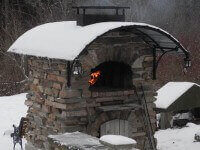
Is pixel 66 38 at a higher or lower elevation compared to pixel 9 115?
higher

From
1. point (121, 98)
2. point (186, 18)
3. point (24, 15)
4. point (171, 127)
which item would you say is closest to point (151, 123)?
point (121, 98)

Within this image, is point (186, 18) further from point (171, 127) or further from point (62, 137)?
point (62, 137)

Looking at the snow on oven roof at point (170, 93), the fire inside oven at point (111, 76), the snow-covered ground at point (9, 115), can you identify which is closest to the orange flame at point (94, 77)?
the fire inside oven at point (111, 76)

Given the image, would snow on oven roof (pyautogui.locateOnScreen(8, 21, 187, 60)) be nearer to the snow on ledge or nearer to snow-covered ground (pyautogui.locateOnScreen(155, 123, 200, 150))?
the snow on ledge

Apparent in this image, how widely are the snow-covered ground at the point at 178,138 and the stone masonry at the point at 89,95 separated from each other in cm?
221

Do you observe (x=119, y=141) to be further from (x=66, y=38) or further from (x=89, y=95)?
(x=66, y=38)

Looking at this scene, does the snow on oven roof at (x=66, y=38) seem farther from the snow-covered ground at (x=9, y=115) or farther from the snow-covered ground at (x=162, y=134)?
the snow-covered ground at (x=162, y=134)

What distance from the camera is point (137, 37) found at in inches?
407

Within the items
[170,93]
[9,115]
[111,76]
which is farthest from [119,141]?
[9,115]

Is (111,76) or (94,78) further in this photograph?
(111,76)

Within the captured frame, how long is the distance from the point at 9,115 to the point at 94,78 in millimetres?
6538

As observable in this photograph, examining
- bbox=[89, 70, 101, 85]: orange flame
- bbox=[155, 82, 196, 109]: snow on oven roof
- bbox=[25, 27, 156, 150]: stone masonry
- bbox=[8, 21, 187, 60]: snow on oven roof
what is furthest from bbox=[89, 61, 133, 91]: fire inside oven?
bbox=[155, 82, 196, 109]: snow on oven roof

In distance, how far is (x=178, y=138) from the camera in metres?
13.7

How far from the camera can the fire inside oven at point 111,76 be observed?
10.6 metres
